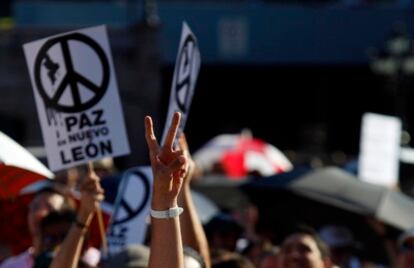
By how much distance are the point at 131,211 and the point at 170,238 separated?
3244mm

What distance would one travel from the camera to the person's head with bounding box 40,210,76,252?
277 inches

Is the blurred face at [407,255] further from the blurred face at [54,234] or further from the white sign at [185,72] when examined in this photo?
the blurred face at [54,234]

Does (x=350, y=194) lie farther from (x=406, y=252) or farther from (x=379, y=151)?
(x=379, y=151)

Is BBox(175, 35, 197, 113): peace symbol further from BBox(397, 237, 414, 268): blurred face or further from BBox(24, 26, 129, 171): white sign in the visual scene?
BBox(397, 237, 414, 268): blurred face

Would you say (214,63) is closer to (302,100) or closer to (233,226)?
(302,100)

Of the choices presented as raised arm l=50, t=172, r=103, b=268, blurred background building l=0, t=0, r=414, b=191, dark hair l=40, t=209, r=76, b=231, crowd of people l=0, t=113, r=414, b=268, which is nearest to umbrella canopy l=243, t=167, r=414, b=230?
crowd of people l=0, t=113, r=414, b=268

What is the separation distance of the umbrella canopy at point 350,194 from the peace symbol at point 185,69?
2.59m

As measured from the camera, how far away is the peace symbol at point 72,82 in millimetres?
6696

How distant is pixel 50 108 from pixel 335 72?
30.3 meters

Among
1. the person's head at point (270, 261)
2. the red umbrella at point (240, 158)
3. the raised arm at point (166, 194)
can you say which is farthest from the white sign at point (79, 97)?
the red umbrella at point (240, 158)

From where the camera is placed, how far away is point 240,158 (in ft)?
55.1

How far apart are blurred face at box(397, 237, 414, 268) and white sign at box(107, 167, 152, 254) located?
4.88ft

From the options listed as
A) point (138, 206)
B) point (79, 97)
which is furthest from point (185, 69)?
point (138, 206)

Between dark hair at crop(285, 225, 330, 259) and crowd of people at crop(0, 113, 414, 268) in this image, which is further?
dark hair at crop(285, 225, 330, 259)
